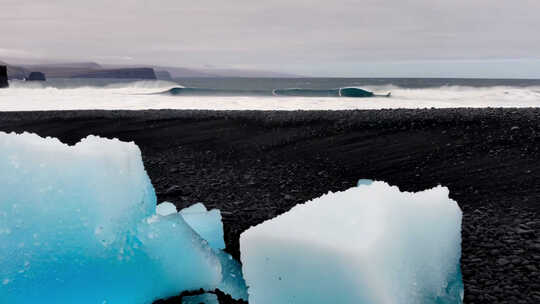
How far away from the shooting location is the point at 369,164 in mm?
4262

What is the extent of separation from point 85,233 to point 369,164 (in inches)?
115

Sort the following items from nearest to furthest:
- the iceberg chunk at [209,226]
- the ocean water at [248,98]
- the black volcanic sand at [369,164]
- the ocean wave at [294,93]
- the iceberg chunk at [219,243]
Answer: the iceberg chunk at [219,243]
the iceberg chunk at [209,226]
the black volcanic sand at [369,164]
the ocean water at [248,98]
the ocean wave at [294,93]

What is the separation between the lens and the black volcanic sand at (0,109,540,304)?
241 centimetres

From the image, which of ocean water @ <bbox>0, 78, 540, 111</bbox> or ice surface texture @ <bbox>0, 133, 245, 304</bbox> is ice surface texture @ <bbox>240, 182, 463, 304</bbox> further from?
ocean water @ <bbox>0, 78, 540, 111</bbox>

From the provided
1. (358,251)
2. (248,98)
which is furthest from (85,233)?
(248,98)

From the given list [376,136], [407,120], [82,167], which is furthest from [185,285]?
[407,120]

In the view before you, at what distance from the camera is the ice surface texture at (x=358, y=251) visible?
1418 mm

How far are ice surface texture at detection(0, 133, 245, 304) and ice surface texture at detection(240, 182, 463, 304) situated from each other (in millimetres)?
440

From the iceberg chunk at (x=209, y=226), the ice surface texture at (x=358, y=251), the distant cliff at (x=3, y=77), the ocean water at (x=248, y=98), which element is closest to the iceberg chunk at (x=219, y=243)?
the iceberg chunk at (x=209, y=226)

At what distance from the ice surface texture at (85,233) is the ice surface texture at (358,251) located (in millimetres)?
440

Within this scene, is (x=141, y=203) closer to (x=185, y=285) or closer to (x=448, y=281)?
(x=185, y=285)

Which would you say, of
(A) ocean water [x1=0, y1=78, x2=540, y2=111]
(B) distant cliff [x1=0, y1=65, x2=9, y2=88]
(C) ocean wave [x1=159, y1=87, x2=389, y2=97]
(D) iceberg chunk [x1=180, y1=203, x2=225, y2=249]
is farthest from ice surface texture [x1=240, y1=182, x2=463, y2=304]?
(B) distant cliff [x1=0, y1=65, x2=9, y2=88]

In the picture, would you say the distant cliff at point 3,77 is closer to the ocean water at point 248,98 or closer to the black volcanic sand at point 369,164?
the ocean water at point 248,98

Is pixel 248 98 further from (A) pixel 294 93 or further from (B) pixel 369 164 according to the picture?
(B) pixel 369 164
